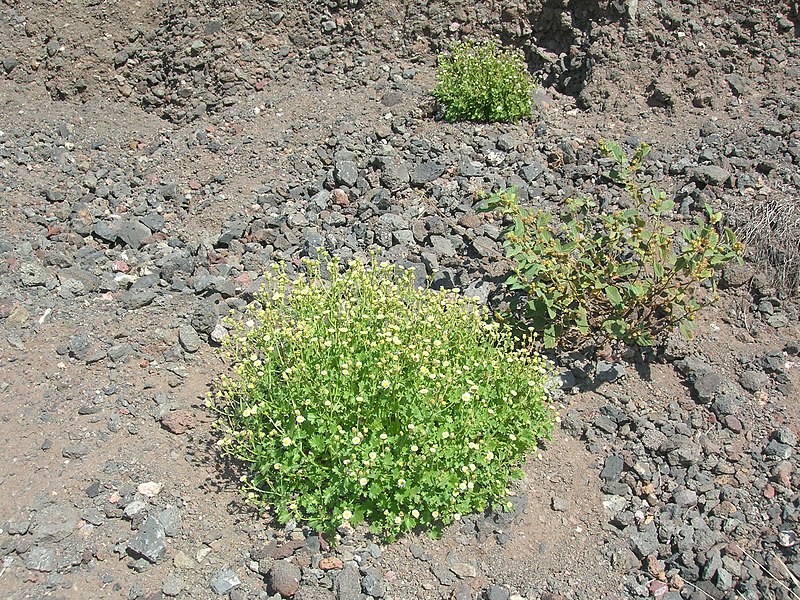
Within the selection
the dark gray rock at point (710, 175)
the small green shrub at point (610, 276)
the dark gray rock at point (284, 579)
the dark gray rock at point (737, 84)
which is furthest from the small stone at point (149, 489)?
the dark gray rock at point (737, 84)

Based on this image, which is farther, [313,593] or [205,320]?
[205,320]

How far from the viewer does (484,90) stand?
22.0 feet

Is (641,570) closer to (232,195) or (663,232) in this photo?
(663,232)

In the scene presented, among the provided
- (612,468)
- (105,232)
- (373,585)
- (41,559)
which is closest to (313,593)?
(373,585)

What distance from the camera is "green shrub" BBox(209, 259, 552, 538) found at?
3766mm

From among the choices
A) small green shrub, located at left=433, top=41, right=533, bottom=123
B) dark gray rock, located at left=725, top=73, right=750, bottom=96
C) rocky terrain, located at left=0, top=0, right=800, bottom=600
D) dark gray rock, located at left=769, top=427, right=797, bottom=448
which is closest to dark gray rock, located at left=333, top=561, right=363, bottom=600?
rocky terrain, located at left=0, top=0, right=800, bottom=600

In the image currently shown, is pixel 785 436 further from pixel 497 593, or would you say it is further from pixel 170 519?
pixel 170 519

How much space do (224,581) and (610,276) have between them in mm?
2712

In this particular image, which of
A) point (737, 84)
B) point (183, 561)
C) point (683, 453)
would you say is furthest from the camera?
point (737, 84)

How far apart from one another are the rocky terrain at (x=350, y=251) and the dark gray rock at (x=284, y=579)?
2 centimetres

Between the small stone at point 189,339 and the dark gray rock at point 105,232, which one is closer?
the small stone at point 189,339

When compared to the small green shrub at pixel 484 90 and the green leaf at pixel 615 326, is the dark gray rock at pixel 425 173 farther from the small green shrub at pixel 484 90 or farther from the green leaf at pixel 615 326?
the green leaf at pixel 615 326

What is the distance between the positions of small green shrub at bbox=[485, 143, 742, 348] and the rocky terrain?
25 centimetres

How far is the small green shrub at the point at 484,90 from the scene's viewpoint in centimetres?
673
